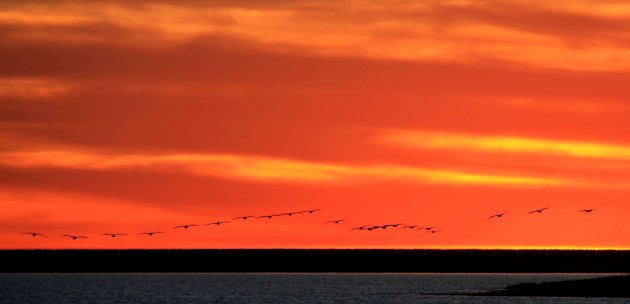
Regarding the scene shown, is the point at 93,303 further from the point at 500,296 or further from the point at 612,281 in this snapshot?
the point at 612,281

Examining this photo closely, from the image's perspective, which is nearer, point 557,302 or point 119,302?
point 557,302

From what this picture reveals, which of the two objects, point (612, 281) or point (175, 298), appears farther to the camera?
point (175, 298)

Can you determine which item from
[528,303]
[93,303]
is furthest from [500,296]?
[93,303]

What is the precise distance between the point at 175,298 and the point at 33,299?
15.8 m

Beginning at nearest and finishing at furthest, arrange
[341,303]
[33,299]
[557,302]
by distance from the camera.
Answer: [557,302], [341,303], [33,299]

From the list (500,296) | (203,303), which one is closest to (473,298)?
(500,296)

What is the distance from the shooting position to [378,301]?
170 metres

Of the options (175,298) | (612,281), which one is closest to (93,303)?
(175,298)

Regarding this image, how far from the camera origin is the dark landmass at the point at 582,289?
517 feet

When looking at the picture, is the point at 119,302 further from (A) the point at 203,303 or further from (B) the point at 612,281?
(B) the point at 612,281

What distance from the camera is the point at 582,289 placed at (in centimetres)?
16838

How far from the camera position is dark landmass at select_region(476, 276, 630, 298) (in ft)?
517

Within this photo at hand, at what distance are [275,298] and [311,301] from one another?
443 inches

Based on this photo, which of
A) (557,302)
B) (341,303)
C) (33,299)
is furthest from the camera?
(33,299)
